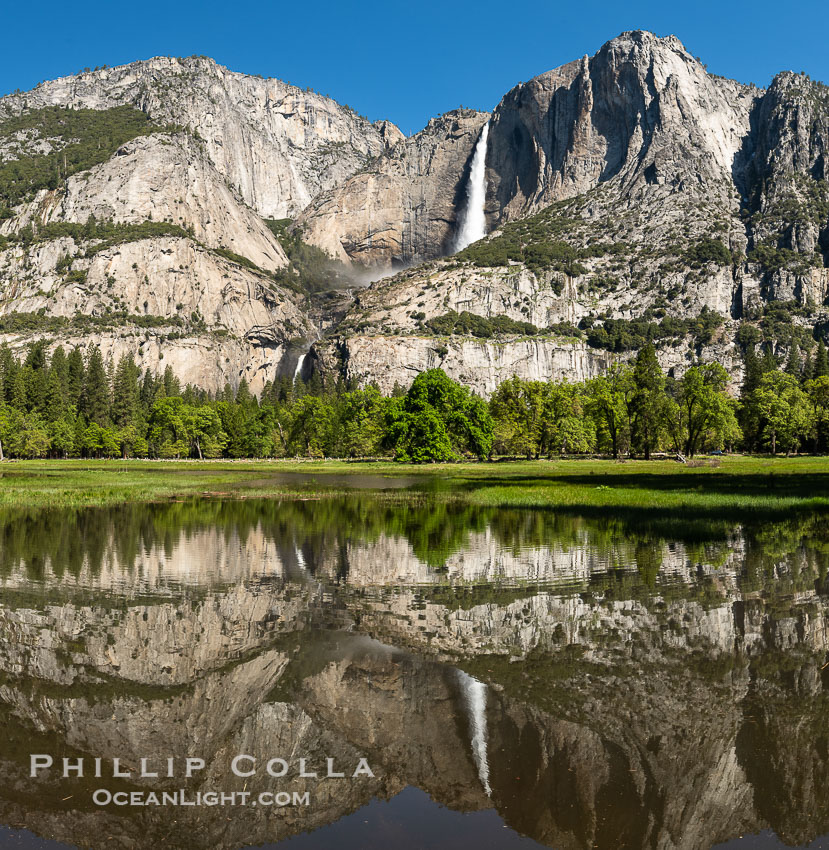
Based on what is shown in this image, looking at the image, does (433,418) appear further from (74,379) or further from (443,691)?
(74,379)

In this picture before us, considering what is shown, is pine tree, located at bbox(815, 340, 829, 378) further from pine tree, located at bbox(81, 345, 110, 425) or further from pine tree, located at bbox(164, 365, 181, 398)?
pine tree, located at bbox(81, 345, 110, 425)

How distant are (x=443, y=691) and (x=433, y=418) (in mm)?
80441

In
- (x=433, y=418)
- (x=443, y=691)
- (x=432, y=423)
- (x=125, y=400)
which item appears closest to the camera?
(x=443, y=691)

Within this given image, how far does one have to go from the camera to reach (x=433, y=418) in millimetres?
90250

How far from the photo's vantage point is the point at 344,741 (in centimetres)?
879

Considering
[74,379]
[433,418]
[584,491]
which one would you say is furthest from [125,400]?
[584,491]

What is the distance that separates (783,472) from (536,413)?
44.3 m

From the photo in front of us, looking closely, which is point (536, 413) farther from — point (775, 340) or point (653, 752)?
point (775, 340)

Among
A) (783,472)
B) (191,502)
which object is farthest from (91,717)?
(783,472)

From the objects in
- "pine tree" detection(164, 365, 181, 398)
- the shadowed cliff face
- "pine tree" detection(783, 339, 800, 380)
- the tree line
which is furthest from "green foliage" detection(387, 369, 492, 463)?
"pine tree" detection(783, 339, 800, 380)

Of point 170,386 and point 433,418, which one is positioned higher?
point 170,386

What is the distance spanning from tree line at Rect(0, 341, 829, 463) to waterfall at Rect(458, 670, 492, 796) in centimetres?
8006

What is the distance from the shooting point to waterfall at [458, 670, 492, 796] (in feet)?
26.1

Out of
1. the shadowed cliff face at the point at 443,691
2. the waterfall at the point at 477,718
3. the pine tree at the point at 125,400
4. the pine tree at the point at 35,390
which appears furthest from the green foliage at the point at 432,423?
the waterfall at the point at 477,718
